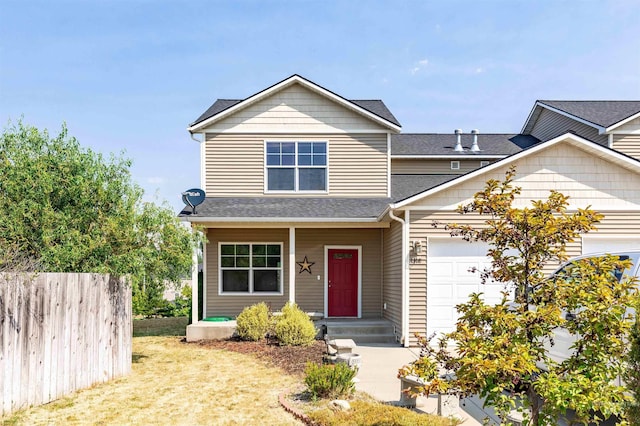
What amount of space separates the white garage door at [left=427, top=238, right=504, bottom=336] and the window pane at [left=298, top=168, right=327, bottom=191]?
4392mm

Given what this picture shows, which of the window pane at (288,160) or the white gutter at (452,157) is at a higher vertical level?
the white gutter at (452,157)

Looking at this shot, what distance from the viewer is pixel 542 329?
13.5 ft

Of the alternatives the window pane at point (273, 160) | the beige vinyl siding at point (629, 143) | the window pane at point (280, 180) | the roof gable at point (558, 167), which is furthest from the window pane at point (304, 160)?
the beige vinyl siding at point (629, 143)

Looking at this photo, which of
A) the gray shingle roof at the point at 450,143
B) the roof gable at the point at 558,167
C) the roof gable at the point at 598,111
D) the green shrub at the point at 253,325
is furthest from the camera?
the gray shingle roof at the point at 450,143

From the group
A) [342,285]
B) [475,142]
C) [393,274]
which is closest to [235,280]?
[342,285]

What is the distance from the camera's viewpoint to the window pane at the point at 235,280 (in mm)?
14648

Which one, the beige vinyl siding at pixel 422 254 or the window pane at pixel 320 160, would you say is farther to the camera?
the window pane at pixel 320 160

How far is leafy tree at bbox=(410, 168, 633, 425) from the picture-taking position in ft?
12.5

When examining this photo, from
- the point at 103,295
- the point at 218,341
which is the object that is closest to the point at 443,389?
the point at 103,295

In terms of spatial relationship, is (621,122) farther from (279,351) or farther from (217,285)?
(217,285)

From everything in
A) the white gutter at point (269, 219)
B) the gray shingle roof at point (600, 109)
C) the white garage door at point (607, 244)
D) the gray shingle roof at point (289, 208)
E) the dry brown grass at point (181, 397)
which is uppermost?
the gray shingle roof at point (600, 109)

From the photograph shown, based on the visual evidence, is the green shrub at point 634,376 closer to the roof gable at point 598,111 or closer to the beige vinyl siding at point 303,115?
the beige vinyl siding at point 303,115

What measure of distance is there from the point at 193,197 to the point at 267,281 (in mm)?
3501

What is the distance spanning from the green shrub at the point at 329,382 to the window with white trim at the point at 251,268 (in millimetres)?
7878
